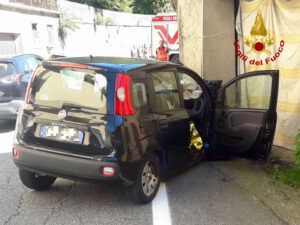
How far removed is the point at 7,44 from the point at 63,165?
50.6ft

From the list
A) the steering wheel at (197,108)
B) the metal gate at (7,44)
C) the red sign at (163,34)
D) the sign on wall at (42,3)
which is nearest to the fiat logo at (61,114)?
the steering wheel at (197,108)

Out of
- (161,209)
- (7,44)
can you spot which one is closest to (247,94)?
(161,209)

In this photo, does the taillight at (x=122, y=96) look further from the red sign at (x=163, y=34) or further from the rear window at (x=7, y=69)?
the red sign at (x=163, y=34)

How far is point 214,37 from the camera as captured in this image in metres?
7.98

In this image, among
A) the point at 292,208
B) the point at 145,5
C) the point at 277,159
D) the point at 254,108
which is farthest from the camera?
the point at 145,5

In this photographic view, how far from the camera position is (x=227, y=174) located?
522 centimetres

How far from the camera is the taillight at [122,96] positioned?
3645 millimetres

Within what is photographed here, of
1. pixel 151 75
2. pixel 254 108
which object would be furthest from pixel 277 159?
pixel 151 75

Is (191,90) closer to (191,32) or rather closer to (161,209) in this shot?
(161,209)

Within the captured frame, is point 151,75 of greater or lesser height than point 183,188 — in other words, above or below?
above

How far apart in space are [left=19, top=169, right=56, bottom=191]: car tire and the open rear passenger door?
8.14 ft

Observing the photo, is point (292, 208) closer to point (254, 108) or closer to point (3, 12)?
point (254, 108)

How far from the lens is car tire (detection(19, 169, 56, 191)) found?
419 cm

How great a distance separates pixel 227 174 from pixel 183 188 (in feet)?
2.97
